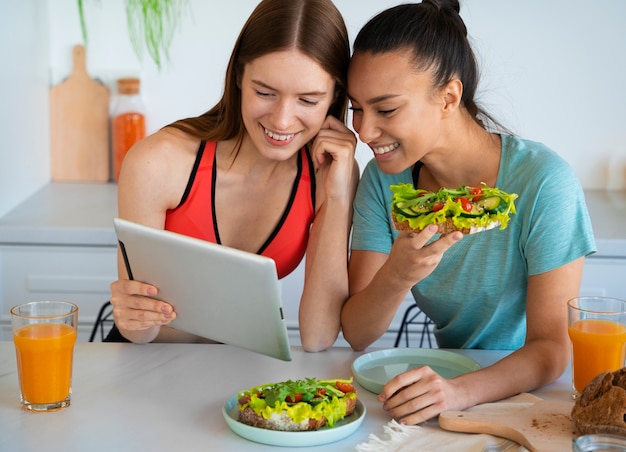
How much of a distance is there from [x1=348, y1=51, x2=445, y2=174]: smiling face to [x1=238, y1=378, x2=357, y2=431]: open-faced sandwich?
0.56 metres

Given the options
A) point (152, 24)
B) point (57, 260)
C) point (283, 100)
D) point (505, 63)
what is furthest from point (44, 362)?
point (505, 63)

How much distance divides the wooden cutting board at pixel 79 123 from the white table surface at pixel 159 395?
175 cm

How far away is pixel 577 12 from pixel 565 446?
2.41 metres

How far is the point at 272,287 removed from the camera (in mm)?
1322

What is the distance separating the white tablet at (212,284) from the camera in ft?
A: 4.35

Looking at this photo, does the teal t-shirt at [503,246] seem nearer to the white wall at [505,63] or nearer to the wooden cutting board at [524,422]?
the wooden cutting board at [524,422]

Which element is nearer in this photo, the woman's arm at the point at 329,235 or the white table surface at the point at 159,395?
the white table surface at the point at 159,395

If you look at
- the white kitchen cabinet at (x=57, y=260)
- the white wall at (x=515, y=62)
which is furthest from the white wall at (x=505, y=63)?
the white kitchen cabinet at (x=57, y=260)

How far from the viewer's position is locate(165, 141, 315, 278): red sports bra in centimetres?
186

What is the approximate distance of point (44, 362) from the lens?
4.31 ft

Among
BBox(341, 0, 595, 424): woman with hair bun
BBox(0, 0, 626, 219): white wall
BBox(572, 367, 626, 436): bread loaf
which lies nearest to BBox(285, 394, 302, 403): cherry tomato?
BBox(341, 0, 595, 424): woman with hair bun

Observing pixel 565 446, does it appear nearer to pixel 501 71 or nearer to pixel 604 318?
pixel 604 318

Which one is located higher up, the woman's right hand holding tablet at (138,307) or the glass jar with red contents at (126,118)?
the glass jar with red contents at (126,118)

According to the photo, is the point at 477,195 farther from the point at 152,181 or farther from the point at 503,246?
the point at 152,181
